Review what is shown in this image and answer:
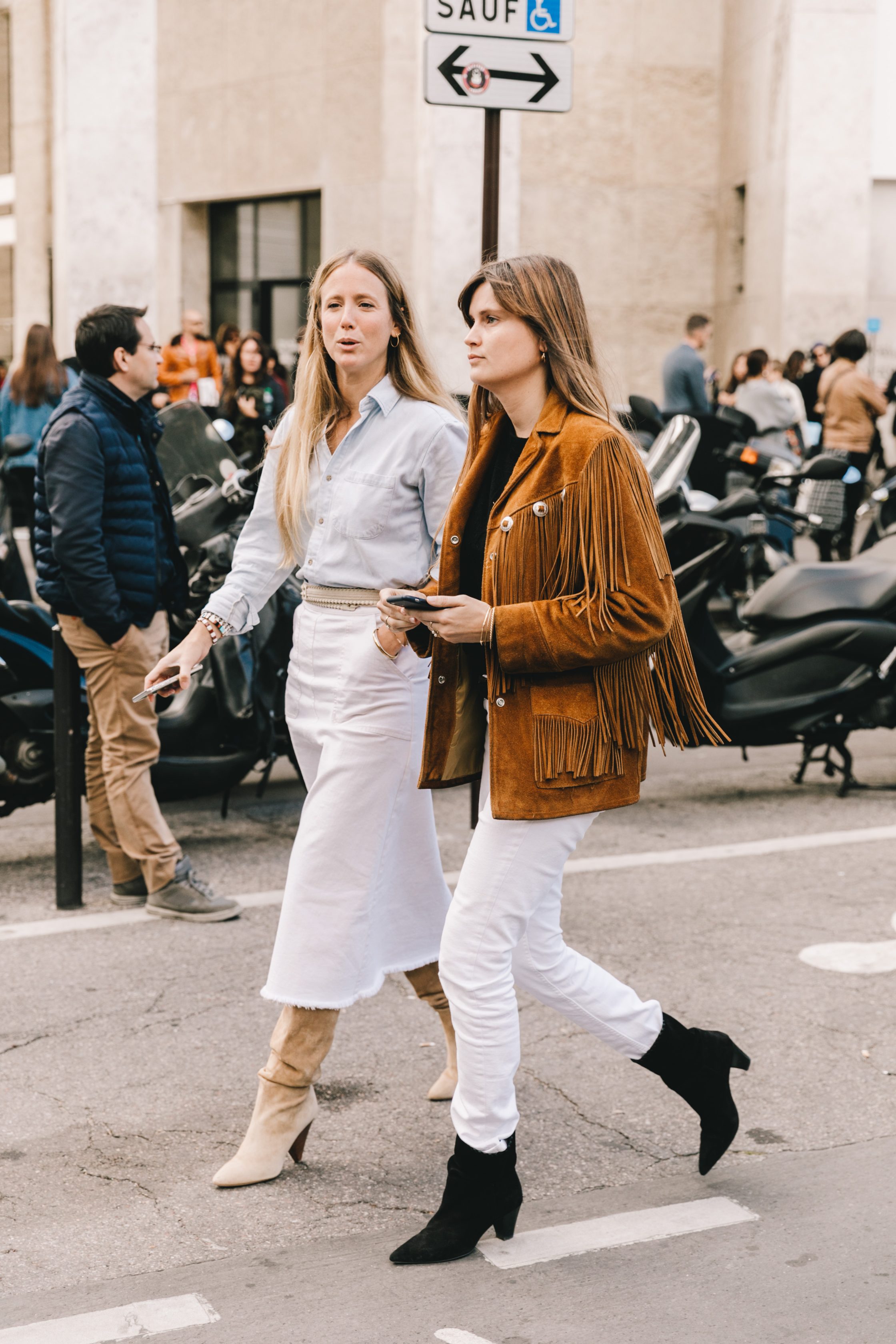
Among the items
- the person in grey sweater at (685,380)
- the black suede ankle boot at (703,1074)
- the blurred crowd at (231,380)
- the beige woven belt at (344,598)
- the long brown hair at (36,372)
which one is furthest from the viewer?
the person in grey sweater at (685,380)

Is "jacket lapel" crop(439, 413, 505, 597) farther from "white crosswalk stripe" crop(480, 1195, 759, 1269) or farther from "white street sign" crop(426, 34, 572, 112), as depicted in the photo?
"white street sign" crop(426, 34, 572, 112)

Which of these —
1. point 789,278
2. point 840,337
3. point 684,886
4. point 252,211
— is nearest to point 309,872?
point 684,886

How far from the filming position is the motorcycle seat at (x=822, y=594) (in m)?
6.86

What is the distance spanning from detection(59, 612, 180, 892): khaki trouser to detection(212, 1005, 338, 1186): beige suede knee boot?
192 cm

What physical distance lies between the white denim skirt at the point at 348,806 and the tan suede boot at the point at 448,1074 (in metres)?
0.30

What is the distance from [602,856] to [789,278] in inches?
628

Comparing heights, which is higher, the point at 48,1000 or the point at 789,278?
the point at 789,278

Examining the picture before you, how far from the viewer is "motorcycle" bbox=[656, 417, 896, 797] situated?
6.54 meters

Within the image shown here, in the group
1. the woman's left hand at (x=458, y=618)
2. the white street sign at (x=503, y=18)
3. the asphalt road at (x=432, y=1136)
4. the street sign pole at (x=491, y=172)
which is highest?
the white street sign at (x=503, y=18)

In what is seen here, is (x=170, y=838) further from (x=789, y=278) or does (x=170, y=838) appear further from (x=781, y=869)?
(x=789, y=278)

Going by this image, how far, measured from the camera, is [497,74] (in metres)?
6.37

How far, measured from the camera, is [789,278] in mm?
20609

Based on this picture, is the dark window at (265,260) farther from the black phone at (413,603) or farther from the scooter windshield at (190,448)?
the black phone at (413,603)

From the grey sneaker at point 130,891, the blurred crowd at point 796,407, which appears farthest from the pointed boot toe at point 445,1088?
the blurred crowd at point 796,407
